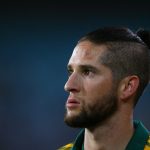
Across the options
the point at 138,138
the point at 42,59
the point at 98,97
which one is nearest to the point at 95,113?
the point at 98,97

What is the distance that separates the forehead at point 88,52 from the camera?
1387mm

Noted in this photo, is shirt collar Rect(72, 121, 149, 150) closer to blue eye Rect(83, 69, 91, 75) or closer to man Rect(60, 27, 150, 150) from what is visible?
man Rect(60, 27, 150, 150)

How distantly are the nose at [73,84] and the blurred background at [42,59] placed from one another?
1.97 meters

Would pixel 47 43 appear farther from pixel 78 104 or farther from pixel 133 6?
pixel 78 104

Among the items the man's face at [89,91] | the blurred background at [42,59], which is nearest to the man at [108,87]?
the man's face at [89,91]

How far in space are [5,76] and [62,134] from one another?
649mm

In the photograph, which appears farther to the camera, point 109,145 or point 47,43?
point 47,43

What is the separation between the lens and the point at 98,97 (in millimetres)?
1358

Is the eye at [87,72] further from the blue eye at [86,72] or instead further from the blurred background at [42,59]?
the blurred background at [42,59]

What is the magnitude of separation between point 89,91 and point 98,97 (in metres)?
0.04

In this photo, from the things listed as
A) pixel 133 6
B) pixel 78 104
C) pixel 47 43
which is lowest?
pixel 78 104

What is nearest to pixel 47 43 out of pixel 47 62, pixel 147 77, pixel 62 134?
pixel 47 62

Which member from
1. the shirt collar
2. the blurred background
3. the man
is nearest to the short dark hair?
the man

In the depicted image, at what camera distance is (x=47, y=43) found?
353 centimetres
